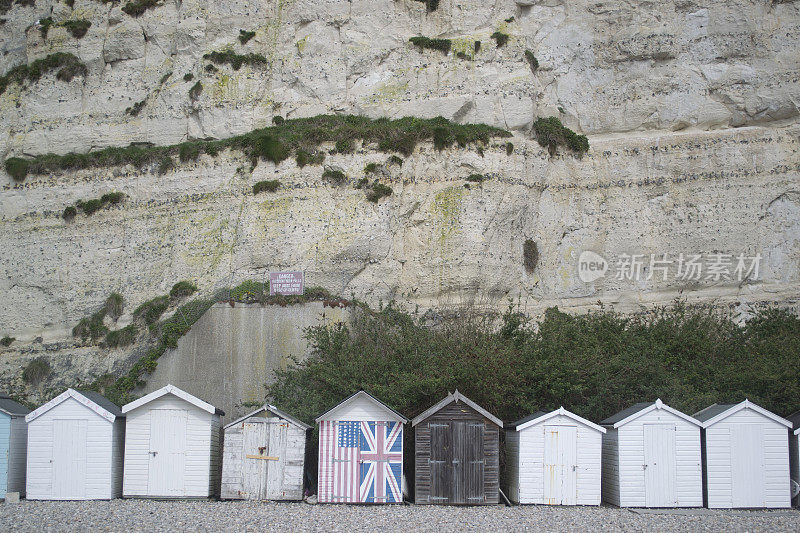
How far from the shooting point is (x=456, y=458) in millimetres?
17172

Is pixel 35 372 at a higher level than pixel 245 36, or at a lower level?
lower

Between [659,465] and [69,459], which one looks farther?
[69,459]

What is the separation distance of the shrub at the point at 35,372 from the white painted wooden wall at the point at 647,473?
19.7 m

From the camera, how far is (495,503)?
17.0m

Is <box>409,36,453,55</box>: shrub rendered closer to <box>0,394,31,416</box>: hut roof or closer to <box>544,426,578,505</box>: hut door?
<box>544,426,578,505</box>: hut door

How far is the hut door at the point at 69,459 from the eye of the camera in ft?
56.0

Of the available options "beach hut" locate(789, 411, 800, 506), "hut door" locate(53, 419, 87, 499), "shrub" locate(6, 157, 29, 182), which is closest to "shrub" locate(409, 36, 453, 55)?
"shrub" locate(6, 157, 29, 182)

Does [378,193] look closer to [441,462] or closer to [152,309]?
[152,309]

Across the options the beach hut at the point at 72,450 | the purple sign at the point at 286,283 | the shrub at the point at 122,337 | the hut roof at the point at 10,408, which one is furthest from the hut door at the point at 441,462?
the shrub at the point at 122,337

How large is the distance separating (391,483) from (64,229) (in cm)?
1865

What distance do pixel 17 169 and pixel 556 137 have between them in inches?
858

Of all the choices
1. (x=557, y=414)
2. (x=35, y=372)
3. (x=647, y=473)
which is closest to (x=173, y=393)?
(x=557, y=414)

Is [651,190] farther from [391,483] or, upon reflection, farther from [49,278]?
[49,278]

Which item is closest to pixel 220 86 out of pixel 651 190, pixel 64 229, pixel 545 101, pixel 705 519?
pixel 64 229
